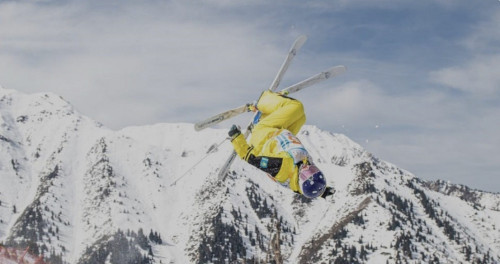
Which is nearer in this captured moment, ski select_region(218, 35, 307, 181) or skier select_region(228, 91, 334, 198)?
skier select_region(228, 91, 334, 198)

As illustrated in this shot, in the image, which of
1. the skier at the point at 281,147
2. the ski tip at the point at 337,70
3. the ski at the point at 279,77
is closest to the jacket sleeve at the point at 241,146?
Result: the skier at the point at 281,147

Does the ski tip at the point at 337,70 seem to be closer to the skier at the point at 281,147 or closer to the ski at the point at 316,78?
the ski at the point at 316,78

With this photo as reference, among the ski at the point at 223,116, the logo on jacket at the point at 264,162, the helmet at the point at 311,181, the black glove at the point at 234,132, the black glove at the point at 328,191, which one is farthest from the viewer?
the ski at the point at 223,116

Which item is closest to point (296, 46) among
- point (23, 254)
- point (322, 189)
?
point (322, 189)

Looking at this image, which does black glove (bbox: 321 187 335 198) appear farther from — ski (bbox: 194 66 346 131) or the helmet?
ski (bbox: 194 66 346 131)

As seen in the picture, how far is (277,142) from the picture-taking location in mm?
9680

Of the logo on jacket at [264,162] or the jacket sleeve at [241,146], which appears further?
the jacket sleeve at [241,146]

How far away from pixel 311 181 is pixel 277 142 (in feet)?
3.45

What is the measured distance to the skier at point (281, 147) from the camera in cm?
916

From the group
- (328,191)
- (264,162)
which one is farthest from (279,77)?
(328,191)

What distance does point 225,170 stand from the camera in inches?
437

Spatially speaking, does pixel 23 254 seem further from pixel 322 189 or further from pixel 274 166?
pixel 322 189

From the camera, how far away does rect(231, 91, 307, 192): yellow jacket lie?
9.48 metres

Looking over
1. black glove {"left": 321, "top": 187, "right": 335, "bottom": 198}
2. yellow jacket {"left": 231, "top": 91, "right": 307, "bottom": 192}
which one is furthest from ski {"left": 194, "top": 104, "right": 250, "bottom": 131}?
black glove {"left": 321, "top": 187, "right": 335, "bottom": 198}
